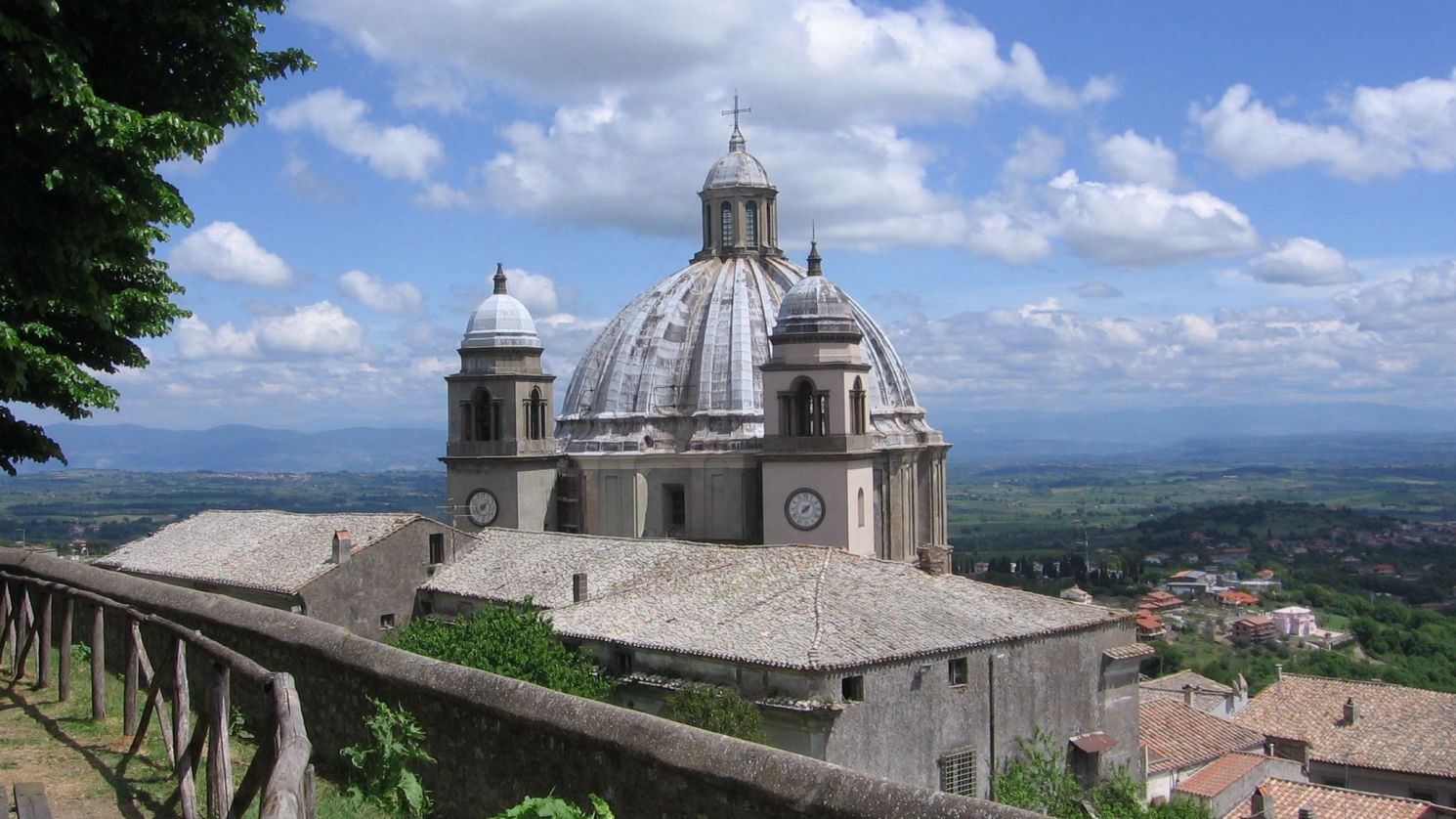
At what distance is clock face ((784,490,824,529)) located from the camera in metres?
40.0

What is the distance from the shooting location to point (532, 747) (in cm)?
1038

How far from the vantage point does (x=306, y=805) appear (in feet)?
26.3

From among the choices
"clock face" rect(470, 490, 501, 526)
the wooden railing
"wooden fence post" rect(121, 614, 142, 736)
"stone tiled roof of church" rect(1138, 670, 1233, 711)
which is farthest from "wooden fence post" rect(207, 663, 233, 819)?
"stone tiled roof of church" rect(1138, 670, 1233, 711)

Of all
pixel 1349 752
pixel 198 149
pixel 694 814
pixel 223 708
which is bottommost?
pixel 1349 752

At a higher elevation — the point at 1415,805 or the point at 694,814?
the point at 694,814

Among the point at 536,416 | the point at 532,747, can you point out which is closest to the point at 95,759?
the point at 532,747

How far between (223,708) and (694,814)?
11.0 feet

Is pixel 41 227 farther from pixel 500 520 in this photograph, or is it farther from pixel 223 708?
pixel 500 520

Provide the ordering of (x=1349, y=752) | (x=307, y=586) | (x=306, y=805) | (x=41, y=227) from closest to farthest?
1. (x=306, y=805)
2. (x=41, y=227)
3. (x=307, y=586)
4. (x=1349, y=752)

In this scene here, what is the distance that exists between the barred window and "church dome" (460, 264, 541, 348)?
22.2 metres

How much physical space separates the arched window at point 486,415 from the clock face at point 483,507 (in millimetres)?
1868

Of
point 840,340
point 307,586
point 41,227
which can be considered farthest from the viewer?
point 840,340

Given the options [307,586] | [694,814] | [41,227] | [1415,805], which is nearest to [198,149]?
[41,227]

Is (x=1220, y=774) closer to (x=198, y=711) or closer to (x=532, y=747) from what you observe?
(x=532, y=747)
